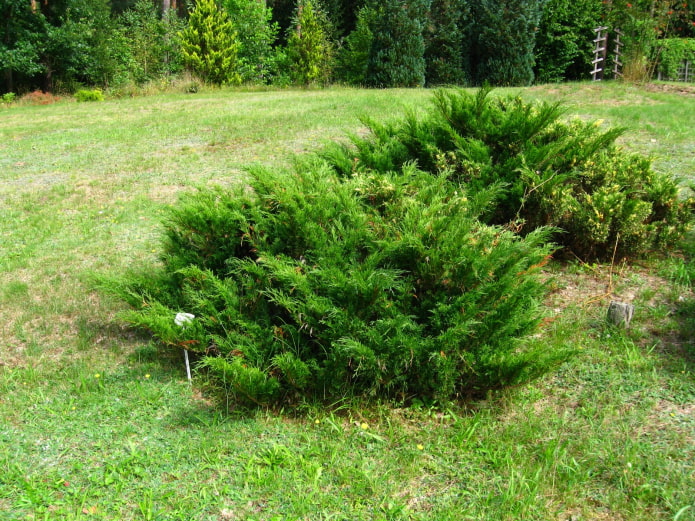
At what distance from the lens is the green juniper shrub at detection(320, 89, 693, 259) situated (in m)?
4.30

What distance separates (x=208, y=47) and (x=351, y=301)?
49.0 ft

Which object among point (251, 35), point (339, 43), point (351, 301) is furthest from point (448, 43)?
point (351, 301)

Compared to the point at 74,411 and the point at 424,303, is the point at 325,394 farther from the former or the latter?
the point at 74,411

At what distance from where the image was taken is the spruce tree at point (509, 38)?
1330cm

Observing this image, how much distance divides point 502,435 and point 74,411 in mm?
2373

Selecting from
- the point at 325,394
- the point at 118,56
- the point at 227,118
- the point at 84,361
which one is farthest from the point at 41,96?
the point at 325,394

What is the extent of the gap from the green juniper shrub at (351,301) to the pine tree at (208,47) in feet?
45.1

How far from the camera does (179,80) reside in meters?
16.0

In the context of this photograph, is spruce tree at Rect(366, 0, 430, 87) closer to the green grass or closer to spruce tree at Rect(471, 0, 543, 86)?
spruce tree at Rect(471, 0, 543, 86)

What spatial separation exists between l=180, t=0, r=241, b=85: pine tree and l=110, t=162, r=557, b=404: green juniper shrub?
45.1 feet

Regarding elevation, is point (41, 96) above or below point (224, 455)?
above

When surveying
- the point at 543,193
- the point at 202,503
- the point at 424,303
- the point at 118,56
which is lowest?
the point at 202,503

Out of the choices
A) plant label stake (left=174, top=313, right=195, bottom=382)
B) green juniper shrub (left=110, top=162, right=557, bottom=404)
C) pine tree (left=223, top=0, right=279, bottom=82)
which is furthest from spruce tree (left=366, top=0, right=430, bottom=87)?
plant label stake (left=174, top=313, right=195, bottom=382)

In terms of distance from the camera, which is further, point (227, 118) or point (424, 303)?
point (227, 118)
